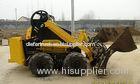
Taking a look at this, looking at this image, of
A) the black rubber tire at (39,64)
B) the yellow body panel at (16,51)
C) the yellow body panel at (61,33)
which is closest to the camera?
the black rubber tire at (39,64)

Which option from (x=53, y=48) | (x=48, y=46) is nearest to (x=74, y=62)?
(x=53, y=48)

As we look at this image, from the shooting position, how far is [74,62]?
370 inches

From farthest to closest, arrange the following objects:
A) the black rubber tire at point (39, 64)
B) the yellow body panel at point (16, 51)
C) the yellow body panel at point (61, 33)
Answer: the yellow body panel at point (61, 33) → the yellow body panel at point (16, 51) → the black rubber tire at point (39, 64)

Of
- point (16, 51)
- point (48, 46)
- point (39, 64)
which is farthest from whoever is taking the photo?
point (48, 46)

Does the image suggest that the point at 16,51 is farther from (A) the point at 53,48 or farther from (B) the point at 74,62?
(B) the point at 74,62

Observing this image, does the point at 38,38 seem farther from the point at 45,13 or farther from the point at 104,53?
the point at 104,53

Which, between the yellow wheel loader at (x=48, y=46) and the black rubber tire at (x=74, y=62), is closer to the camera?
the black rubber tire at (x=74, y=62)

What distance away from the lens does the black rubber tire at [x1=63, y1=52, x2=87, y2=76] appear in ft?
30.7

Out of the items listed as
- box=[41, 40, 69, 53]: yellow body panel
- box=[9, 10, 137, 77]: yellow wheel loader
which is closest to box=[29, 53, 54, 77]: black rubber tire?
box=[9, 10, 137, 77]: yellow wheel loader

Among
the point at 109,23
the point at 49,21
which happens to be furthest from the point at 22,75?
the point at 109,23

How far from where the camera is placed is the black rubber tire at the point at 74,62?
9352 millimetres

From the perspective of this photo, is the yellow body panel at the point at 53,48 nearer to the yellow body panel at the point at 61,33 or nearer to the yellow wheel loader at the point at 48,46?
the yellow wheel loader at the point at 48,46

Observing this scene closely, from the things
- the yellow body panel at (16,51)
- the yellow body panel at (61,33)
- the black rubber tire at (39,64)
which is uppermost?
the yellow body panel at (61,33)

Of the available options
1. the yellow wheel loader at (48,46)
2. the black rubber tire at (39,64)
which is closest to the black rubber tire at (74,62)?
the yellow wheel loader at (48,46)
